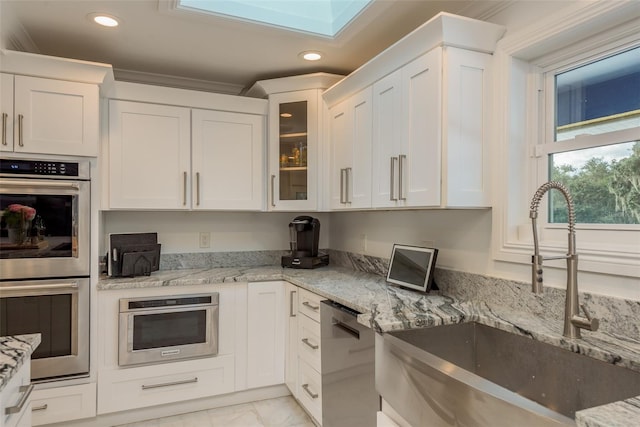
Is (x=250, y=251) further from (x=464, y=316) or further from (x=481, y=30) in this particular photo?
(x=481, y=30)

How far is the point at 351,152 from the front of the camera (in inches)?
101

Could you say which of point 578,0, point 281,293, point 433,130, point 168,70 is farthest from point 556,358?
point 168,70

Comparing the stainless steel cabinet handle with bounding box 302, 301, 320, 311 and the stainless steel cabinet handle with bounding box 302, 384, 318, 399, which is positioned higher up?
the stainless steel cabinet handle with bounding box 302, 301, 320, 311

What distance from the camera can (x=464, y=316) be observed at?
5.44ft

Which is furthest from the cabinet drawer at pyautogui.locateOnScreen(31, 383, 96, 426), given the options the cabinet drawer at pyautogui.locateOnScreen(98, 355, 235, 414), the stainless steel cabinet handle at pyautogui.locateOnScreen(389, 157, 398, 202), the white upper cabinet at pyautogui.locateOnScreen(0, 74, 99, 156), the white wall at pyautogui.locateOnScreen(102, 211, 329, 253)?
the stainless steel cabinet handle at pyautogui.locateOnScreen(389, 157, 398, 202)

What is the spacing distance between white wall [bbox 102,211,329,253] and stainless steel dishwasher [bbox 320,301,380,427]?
4.23ft

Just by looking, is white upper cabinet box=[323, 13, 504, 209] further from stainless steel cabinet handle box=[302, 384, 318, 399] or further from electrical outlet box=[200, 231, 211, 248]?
electrical outlet box=[200, 231, 211, 248]

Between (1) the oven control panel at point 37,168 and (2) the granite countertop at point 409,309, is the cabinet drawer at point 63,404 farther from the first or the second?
(1) the oven control panel at point 37,168

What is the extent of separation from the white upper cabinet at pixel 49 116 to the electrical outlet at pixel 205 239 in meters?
1.02

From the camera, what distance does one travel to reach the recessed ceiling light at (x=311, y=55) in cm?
258

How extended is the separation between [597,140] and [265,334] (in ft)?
7.06

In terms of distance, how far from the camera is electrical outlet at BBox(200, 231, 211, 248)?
10.3 feet

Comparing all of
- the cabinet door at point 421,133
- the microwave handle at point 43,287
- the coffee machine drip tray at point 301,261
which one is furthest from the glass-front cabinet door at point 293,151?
the microwave handle at point 43,287

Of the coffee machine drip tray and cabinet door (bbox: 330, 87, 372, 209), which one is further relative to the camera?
the coffee machine drip tray
